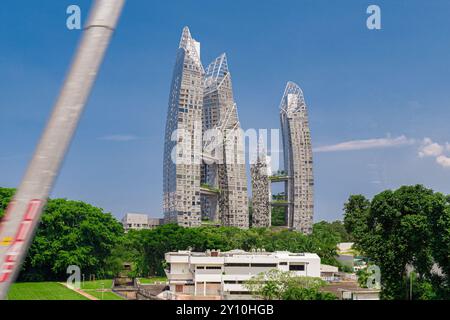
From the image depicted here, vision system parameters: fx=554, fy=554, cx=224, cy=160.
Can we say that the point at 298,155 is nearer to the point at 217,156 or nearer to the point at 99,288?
the point at 217,156

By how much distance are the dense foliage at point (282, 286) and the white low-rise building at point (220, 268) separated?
59.4 inches

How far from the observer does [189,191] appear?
31531 mm

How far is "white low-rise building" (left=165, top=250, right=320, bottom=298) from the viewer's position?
1852cm

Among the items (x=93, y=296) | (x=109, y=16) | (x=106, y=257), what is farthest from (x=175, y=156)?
(x=109, y=16)

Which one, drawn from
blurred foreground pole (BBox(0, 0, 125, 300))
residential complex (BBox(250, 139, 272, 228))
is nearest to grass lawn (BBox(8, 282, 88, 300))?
blurred foreground pole (BBox(0, 0, 125, 300))

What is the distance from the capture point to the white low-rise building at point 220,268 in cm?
1852

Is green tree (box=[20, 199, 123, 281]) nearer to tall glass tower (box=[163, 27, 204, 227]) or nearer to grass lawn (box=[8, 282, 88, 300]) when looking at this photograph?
grass lawn (box=[8, 282, 88, 300])

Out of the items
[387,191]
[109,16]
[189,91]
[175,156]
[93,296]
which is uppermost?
[189,91]

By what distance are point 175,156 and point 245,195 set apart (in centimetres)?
757

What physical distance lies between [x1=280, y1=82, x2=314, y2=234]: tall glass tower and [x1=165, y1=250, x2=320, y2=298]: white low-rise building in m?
20.2

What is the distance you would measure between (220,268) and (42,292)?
626 cm

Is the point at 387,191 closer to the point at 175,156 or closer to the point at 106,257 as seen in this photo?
the point at 106,257

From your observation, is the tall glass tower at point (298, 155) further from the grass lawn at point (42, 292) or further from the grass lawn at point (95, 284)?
the grass lawn at point (42, 292)

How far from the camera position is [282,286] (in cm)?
1554
